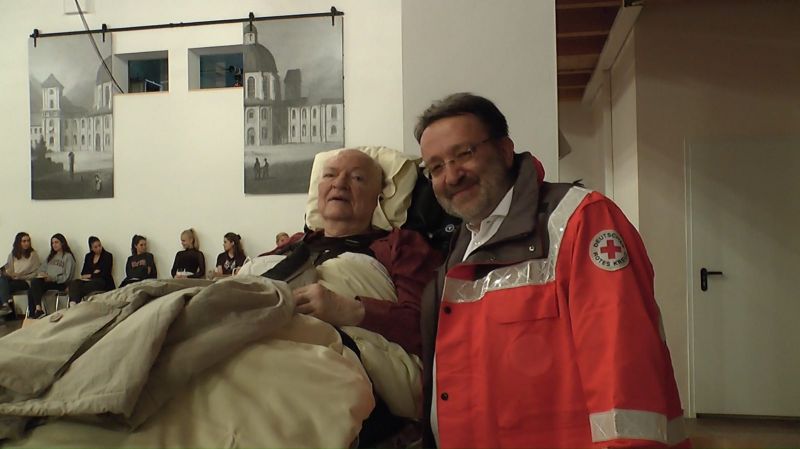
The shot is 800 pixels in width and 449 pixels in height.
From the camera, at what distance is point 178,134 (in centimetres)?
573

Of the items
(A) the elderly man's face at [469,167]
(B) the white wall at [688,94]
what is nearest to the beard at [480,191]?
(A) the elderly man's face at [469,167]

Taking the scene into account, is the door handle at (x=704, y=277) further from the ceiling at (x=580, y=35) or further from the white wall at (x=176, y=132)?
the white wall at (x=176, y=132)

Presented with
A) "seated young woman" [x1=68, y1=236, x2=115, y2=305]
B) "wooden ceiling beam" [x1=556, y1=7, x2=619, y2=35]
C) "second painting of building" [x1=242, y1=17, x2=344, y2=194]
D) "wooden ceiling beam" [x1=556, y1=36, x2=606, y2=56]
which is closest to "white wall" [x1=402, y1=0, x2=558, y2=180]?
"wooden ceiling beam" [x1=556, y1=7, x2=619, y2=35]

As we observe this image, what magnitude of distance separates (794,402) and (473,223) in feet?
11.2

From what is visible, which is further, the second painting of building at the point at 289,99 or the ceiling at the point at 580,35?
the second painting of building at the point at 289,99

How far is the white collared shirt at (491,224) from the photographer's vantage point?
122cm

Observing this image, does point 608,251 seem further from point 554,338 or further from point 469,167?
point 469,167

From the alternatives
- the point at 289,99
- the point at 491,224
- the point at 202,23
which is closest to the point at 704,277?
the point at 491,224

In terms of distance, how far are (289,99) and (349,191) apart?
13.0 feet

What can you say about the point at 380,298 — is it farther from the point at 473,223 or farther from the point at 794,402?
the point at 794,402

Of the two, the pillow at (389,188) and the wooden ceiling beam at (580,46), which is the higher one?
the wooden ceiling beam at (580,46)

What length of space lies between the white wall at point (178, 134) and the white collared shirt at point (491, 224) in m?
4.16

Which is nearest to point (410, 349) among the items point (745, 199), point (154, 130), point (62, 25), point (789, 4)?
point (745, 199)

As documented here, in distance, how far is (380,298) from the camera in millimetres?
1434
